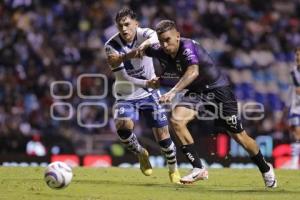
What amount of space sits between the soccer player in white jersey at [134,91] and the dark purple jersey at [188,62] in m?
0.49

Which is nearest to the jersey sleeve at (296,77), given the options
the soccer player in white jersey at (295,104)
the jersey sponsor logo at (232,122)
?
the soccer player in white jersey at (295,104)

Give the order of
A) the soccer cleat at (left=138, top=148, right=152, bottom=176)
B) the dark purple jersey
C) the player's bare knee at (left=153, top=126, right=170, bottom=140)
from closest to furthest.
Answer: the dark purple jersey, the player's bare knee at (left=153, top=126, right=170, bottom=140), the soccer cleat at (left=138, top=148, right=152, bottom=176)

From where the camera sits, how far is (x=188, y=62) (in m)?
A: 11.9

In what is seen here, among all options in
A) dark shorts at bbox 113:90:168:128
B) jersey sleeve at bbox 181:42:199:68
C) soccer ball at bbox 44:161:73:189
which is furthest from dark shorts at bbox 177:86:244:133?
soccer ball at bbox 44:161:73:189

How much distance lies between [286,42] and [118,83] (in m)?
12.7

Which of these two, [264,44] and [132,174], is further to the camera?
[264,44]

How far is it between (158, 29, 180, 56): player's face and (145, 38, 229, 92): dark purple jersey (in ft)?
0.38

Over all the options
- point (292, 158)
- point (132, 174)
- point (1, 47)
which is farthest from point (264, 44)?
point (132, 174)

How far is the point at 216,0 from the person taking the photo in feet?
86.0

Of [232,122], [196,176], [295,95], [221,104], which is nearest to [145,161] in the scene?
[196,176]

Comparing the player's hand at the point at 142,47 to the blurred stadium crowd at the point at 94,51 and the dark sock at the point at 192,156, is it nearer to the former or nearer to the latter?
the dark sock at the point at 192,156

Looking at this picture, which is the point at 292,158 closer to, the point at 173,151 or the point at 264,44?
the point at 264,44

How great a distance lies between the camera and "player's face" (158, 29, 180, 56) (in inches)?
467

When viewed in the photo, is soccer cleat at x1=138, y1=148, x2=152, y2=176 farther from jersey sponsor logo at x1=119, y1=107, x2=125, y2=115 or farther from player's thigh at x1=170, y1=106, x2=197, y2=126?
player's thigh at x1=170, y1=106, x2=197, y2=126
